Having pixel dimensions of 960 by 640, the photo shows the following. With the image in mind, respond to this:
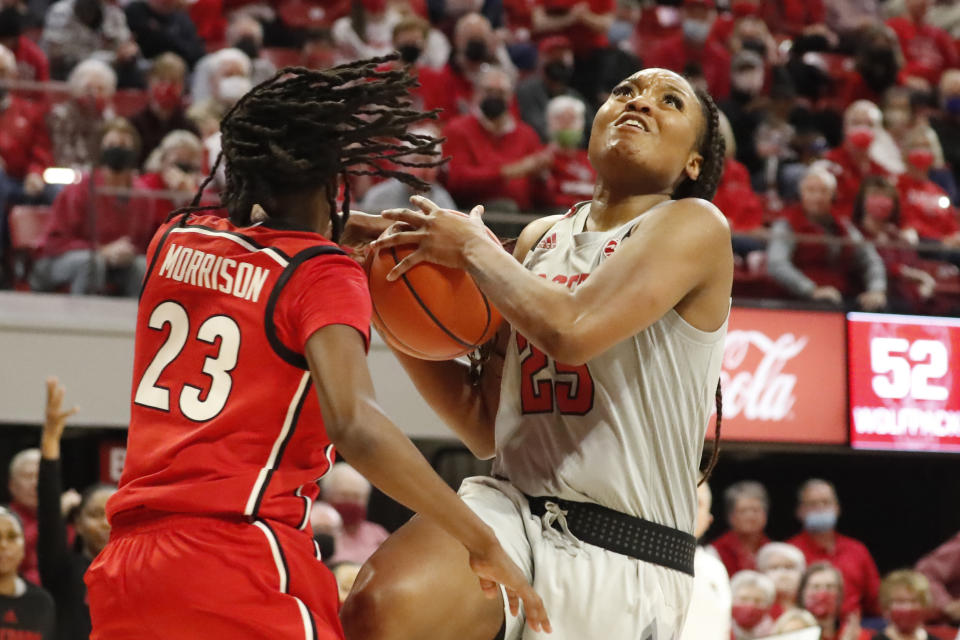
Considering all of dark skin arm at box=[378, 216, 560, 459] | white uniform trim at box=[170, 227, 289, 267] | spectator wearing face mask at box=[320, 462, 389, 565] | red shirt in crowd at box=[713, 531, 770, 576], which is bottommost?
red shirt in crowd at box=[713, 531, 770, 576]

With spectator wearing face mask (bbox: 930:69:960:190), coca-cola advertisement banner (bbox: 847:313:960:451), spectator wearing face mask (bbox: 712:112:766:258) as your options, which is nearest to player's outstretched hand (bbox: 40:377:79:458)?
spectator wearing face mask (bbox: 712:112:766:258)

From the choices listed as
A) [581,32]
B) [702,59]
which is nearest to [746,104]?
[702,59]

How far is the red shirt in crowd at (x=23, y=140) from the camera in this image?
670 cm

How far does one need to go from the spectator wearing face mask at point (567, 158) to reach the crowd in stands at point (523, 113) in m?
0.01

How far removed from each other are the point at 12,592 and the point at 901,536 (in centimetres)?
612

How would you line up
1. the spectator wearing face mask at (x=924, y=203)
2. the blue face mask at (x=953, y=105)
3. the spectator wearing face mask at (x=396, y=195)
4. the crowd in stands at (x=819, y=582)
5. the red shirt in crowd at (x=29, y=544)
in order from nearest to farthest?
the red shirt in crowd at (x=29, y=544)
the crowd in stands at (x=819, y=582)
the spectator wearing face mask at (x=396, y=195)
the spectator wearing face mask at (x=924, y=203)
the blue face mask at (x=953, y=105)

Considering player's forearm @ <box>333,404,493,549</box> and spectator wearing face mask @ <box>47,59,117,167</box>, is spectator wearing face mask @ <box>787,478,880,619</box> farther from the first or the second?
player's forearm @ <box>333,404,493,549</box>

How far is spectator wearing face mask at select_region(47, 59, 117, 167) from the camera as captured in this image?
6.82 meters

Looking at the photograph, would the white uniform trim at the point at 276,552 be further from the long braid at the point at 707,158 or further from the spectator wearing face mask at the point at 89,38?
the spectator wearing face mask at the point at 89,38

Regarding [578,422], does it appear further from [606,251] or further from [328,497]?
[328,497]

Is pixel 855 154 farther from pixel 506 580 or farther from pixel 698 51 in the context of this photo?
pixel 506 580

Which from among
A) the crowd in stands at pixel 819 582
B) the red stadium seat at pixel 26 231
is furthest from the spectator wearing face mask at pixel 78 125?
the crowd in stands at pixel 819 582

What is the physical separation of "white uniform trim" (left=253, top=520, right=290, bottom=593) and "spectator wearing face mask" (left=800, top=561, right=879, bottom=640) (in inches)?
200

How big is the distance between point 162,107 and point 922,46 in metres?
6.85
